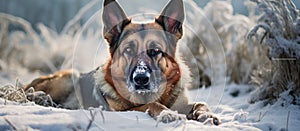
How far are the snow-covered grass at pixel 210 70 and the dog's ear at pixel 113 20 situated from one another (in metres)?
0.42

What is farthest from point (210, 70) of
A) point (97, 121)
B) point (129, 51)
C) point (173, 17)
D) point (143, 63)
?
point (97, 121)

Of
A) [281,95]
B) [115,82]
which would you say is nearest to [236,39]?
[281,95]

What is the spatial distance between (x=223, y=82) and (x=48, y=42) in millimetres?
5670

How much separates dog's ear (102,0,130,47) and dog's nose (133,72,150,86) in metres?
0.86

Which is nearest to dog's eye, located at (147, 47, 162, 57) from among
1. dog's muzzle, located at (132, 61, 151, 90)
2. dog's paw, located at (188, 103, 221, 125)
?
dog's muzzle, located at (132, 61, 151, 90)

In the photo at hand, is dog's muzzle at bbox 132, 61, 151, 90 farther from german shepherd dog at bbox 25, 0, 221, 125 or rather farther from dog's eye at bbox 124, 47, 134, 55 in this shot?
dog's eye at bbox 124, 47, 134, 55

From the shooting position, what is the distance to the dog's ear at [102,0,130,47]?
13.7 ft

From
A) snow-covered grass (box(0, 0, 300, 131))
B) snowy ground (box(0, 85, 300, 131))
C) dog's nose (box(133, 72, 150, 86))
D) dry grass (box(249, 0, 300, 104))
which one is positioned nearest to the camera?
snowy ground (box(0, 85, 300, 131))

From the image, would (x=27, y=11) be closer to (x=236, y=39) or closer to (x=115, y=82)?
(x=236, y=39)

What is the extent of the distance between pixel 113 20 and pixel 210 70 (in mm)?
3397

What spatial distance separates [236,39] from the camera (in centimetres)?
718

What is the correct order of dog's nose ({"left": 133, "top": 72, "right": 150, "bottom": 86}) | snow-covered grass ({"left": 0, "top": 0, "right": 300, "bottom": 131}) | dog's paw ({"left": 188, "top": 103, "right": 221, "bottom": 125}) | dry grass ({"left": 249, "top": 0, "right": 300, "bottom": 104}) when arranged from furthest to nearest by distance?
dry grass ({"left": 249, "top": 0, "right": 300, "bottom": 104}), dog's nose ({"left": 133, "top": 72, "right": 150, "bottom": 86}), dog's paw ({"left": 188, "top": 103, "right": 221, "bottom": 125}), snow-covered grass ({"left": 0, "top": 0, "right": 300, "bottom": 131})

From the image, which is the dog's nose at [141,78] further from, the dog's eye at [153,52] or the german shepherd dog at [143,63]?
the dog's eye at [153,52]

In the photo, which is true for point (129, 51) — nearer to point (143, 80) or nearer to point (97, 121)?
point (143, 80)
